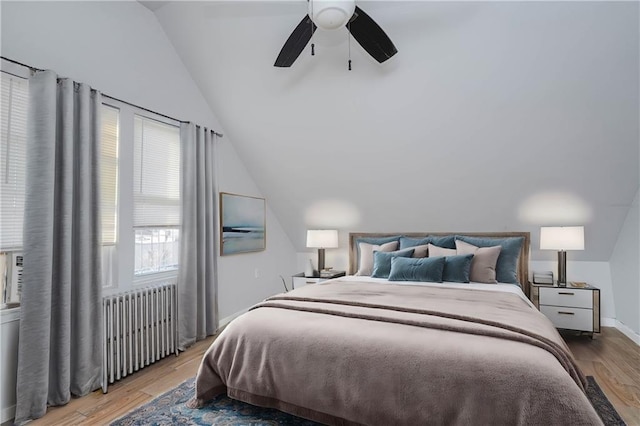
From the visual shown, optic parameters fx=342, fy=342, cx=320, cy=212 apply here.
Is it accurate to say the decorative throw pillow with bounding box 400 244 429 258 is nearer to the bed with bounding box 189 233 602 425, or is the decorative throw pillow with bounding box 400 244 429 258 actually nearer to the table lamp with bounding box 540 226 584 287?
the bed with bounding box 189 233 602 425

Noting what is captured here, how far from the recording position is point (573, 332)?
11.3ft

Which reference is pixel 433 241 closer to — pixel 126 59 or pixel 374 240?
pixel 374 240

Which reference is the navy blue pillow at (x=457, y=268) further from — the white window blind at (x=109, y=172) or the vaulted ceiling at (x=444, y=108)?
the white window blind at (x=109, y=172)

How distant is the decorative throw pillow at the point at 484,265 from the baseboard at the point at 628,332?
1.28 m

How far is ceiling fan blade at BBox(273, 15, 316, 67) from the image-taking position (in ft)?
6.89

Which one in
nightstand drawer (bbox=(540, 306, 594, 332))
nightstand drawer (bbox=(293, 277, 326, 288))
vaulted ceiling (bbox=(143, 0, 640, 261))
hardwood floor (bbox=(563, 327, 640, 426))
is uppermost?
vaulted ceiling (bbox=(143, 0, 640, 261))

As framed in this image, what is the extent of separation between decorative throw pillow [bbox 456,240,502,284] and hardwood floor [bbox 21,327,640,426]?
91 centimetres

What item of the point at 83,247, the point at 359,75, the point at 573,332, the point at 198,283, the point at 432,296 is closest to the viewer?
the point at 83,247

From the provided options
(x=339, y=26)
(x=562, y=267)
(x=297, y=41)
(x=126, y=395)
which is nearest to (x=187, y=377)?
(x=126, y=395)

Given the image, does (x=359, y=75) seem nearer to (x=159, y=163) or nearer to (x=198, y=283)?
(x=159, y=163)

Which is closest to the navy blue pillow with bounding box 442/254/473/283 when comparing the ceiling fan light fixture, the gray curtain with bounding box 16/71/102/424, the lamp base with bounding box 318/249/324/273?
the lamp base with bounding box 318/249/324/273

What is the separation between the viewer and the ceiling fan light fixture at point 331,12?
183 cm

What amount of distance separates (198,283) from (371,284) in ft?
5.23

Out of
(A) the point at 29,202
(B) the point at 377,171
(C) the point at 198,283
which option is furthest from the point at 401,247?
(A) the point at 29,202
